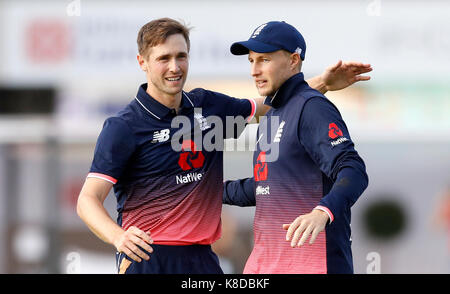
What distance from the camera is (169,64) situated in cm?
608

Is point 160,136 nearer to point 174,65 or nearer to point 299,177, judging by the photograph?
point 174,65

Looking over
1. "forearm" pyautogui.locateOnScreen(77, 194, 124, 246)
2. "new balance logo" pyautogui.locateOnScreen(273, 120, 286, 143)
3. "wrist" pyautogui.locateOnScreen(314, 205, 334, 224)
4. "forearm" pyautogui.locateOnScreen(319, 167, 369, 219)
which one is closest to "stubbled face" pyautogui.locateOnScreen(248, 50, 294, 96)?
"new balance logo" pyautogui.locateOnScreen(273, 120, 286, 143)

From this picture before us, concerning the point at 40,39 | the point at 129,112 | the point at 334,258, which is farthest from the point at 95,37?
the point at 334,258

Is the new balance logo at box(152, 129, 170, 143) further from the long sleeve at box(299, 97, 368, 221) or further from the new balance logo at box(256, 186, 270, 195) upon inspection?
the long sleeve at box(299, 97, 368, 221)

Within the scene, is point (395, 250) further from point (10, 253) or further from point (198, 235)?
point (198, 235)

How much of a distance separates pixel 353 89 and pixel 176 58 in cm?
856

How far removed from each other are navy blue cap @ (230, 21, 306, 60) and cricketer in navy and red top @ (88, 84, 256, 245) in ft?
2.61

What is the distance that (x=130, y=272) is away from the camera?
6.11 m

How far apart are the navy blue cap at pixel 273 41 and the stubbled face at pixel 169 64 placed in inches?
16.3

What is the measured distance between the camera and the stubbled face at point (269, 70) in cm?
580

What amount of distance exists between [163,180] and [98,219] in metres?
Answer: 0.73

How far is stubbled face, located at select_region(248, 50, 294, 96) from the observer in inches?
228

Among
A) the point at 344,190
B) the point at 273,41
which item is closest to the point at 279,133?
the point at 273,41
